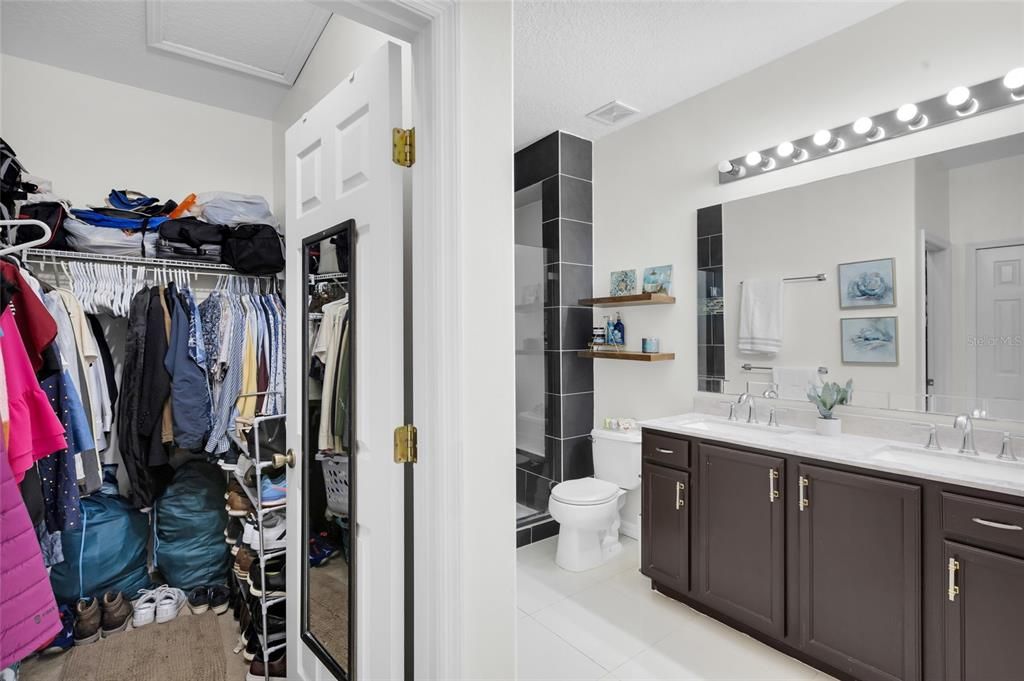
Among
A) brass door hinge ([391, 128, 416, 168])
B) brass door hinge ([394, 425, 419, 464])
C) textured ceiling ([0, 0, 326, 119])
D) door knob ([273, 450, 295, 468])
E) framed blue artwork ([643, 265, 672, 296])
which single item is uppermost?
textured ceiling ([0, 0, 326, 119])

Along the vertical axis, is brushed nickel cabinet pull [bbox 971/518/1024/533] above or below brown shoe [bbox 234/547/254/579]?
above

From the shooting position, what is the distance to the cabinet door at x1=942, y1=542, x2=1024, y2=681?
152 cm

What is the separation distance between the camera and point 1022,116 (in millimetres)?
1901

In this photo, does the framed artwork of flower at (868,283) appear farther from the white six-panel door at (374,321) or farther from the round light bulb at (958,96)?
the white six-panel door at (374,321)

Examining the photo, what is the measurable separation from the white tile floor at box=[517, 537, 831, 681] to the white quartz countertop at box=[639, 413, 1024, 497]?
88cm

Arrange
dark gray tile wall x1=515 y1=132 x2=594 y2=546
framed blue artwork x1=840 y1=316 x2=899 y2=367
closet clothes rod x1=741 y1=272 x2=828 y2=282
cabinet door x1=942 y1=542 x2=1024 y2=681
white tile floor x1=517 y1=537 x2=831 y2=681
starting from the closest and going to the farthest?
1. cabinet door x1=942 y1=542 x2=1024 y2=681
2. white tile floor x1=517 y1=537 x2=831 y2=681
3. framed blue artwork x1=840 y1=316 x2=899 y2=367
4. closet clothes rod x1=741 y1=272 x2=828 y2=282
5. dark gray tile wall x1=515 y1=132 x2=594 y2=546

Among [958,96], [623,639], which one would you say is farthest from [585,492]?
[958,96]

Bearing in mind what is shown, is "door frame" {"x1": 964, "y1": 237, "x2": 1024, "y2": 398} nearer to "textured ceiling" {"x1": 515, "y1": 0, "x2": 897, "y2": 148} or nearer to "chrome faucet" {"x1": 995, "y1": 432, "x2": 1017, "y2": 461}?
"chrome faucet" {"x1": 995, "y1": 432, "x2": 1017, "y2": 461}

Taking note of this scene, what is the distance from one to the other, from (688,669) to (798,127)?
8.62 ft

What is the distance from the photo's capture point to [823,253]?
8.02 ft

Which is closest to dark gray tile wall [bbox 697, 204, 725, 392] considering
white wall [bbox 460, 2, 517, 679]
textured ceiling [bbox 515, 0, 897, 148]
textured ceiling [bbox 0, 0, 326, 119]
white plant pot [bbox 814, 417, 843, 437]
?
white plant pot [bbox 814, 417, 843, 437]

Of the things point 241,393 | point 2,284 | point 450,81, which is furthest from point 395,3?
point 241,393

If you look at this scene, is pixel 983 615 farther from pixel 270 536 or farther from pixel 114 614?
pixel 114 614

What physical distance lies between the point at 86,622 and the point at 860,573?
3360 mm
